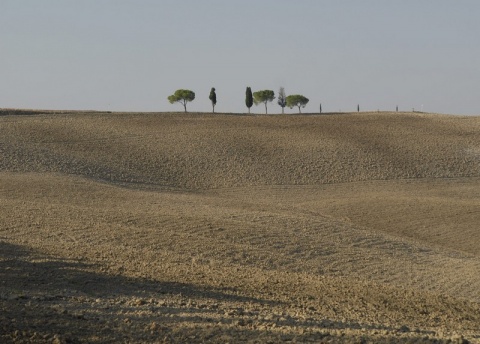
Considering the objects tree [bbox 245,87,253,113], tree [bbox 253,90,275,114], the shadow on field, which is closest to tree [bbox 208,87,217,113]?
tree [bbox 245,87,253,113]

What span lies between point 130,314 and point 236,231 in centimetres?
1344

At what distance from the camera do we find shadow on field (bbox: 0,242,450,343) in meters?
10.1

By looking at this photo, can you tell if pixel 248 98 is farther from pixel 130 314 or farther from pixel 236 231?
pixel 130 314

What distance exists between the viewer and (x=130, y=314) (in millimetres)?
11336

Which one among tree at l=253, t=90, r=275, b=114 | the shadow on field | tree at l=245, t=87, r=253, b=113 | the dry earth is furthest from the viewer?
tree at l=253, t=90, r=275, b=114

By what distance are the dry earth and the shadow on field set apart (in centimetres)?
4

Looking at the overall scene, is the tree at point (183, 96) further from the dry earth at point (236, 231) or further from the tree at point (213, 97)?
the dry earth at point (236, 231)

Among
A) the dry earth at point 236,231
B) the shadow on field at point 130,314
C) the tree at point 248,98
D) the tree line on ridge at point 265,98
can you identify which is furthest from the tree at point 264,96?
the shadow on field at point 130,314

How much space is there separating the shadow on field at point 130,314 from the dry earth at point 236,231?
38mm

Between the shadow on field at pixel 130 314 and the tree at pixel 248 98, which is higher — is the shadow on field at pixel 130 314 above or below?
below

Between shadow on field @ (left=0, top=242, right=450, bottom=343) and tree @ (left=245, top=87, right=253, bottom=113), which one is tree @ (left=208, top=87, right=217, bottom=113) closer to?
tree @ (left=245, top=87, right=253, bottom=113)

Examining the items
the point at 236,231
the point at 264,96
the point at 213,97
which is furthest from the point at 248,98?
the point at 236,231

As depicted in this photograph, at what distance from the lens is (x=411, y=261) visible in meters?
23.6

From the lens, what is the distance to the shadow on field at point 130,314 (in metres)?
10.1
